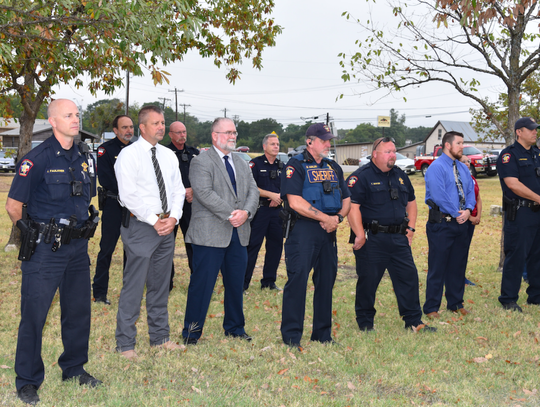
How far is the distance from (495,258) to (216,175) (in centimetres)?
764

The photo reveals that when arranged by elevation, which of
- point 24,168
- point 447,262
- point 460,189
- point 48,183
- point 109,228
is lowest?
point 447,262

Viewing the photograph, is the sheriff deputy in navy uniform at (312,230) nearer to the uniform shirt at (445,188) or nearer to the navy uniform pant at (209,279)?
the navy uniform pant at (209,279)

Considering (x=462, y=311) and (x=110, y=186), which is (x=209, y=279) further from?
(x=462, y=311)

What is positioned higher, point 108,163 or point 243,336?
point 108,163

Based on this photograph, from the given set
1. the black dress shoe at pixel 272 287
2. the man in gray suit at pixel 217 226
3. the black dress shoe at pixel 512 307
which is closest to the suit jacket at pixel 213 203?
the man in gray suit at pixel 217 226

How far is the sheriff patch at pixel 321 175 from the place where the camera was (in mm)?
5094

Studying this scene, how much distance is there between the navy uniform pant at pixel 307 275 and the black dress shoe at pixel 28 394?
94.2 inches

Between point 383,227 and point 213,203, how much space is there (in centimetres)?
192

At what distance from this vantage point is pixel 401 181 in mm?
5684

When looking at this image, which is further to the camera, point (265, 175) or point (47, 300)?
point (265, 175)

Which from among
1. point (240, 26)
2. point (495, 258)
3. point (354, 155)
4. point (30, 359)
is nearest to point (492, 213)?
point (495, 258)

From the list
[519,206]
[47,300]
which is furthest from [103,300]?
[519,206]

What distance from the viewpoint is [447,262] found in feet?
21.0

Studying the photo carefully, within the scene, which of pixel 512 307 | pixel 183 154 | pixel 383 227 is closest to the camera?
pixel 383 227
